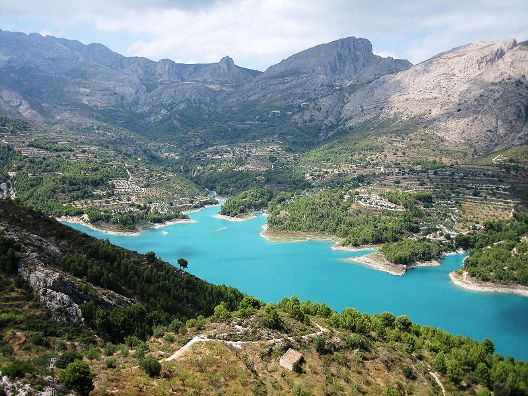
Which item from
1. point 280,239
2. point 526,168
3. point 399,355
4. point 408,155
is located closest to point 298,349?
point 399,355

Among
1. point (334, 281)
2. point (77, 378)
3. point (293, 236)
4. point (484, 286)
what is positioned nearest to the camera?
point (77, 378)

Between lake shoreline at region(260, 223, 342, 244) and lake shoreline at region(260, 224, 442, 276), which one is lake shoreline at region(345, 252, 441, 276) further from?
lake shoreline at region(260, 223, 342, 244)

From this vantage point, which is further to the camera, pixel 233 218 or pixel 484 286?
pixel 233 218

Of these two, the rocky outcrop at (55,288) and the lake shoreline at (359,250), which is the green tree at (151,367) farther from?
the lake shoreline at (359,250)

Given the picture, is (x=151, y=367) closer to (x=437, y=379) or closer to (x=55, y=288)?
(x=55, y=288)

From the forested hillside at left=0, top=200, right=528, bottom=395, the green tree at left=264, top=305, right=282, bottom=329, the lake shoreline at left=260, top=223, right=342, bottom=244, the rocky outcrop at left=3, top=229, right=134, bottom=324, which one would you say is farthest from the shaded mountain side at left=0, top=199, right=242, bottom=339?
the lake shoreline at left=260, top=223, right=342, bottom=244

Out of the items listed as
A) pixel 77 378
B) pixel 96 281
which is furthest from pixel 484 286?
pixel 77 378

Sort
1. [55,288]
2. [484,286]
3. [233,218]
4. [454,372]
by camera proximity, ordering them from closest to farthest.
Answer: [55,288] → [454,372] → [484,286] → [233,218]
